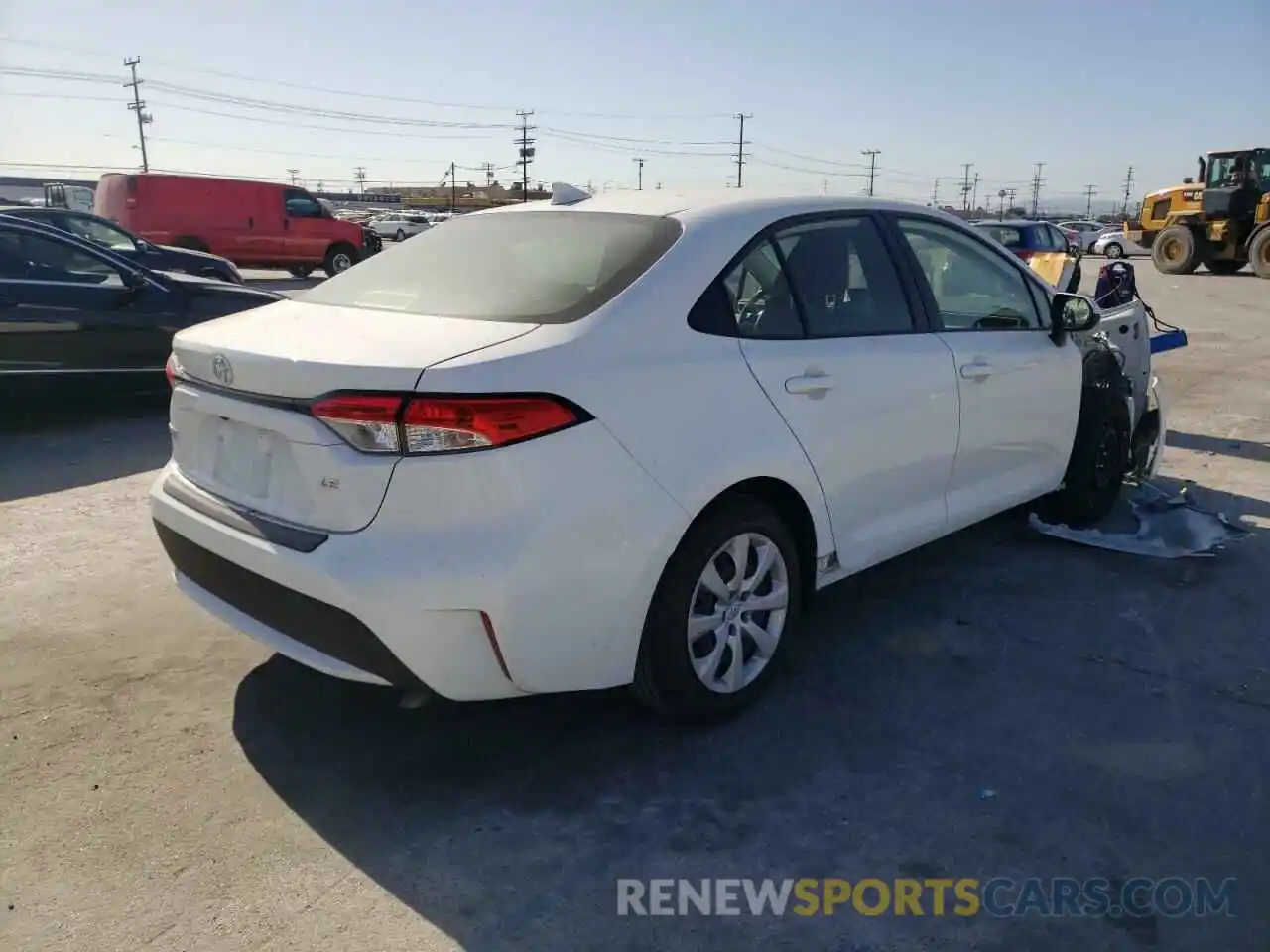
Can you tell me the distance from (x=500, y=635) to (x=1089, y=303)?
11.1 feet

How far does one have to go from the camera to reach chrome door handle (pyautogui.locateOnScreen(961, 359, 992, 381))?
397cm

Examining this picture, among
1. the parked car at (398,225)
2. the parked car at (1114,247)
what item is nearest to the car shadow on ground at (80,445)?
the parked car at (398,225)

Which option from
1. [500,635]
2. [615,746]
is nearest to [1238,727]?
[615,746]

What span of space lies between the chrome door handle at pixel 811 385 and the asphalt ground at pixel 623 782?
103 centimetres

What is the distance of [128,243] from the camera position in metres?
13.1

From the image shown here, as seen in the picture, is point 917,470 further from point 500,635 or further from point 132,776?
point 132,776

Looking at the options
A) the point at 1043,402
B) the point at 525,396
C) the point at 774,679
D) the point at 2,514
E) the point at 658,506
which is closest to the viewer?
the point at 525,396

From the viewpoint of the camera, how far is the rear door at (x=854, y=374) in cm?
326

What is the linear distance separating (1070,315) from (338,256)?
21.6 m

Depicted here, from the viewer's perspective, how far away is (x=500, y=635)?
258 centimetres

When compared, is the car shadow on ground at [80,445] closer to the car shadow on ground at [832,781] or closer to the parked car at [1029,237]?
the car shadow on ground at [832,781]

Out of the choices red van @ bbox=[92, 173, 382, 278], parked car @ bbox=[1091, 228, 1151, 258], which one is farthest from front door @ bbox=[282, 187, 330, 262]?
parked car @ bbox=[1091, 228, 1151, 258]

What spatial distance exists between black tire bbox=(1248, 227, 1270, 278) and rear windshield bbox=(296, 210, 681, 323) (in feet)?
82.9

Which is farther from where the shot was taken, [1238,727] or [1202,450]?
[1202,450]
